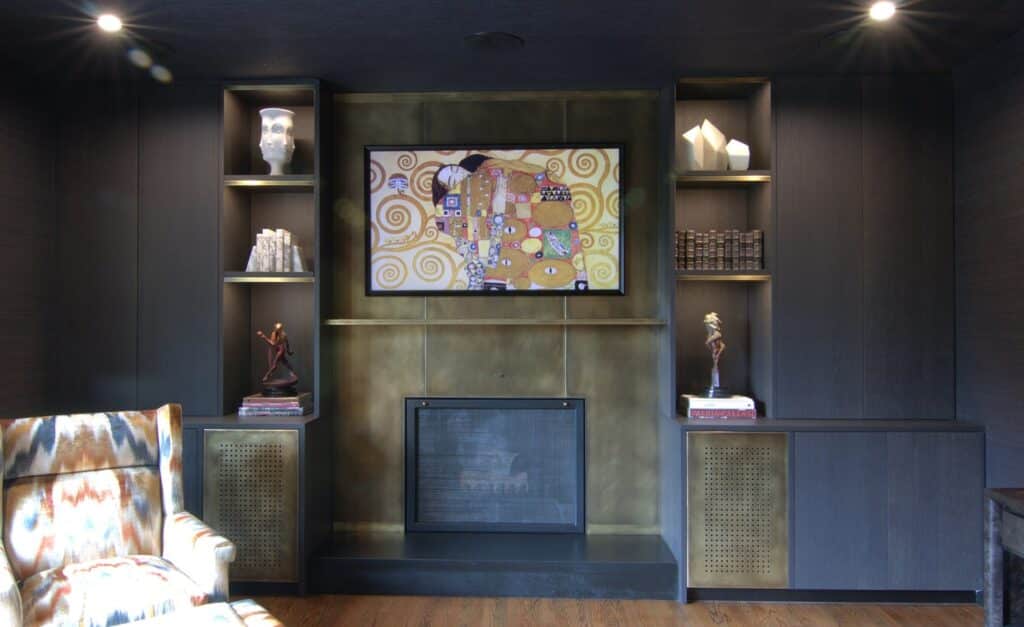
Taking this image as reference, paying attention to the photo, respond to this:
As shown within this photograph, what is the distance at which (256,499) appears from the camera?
11.3 ft

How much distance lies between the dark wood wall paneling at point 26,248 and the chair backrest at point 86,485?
1049 millimetres

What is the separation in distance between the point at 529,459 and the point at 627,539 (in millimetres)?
674

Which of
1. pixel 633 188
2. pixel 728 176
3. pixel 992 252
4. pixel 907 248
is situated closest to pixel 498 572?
pixel 633 188

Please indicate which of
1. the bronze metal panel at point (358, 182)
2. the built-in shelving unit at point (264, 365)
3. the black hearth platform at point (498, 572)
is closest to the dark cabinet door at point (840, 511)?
the black hearth platform at point (498, 572)

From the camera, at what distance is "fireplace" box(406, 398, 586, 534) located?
3.95 m

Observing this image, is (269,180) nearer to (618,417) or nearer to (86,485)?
(86,485)

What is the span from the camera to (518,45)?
3.21m

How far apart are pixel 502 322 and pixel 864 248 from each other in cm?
187

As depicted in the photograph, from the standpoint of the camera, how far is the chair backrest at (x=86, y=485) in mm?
2484

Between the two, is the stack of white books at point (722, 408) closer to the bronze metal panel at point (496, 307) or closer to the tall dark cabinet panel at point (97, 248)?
the bronze metal panel at point (496, 307)

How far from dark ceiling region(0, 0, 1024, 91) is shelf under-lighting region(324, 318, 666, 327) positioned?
1.26 m

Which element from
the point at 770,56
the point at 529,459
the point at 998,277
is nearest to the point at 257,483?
the point at 529,459

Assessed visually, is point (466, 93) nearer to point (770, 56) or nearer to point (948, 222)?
point (770, 56)

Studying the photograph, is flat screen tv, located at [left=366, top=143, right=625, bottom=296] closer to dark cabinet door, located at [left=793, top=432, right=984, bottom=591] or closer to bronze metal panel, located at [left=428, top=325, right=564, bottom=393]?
bronze metal panel, located at [left=428, top=325, right=564, bottom=393]
